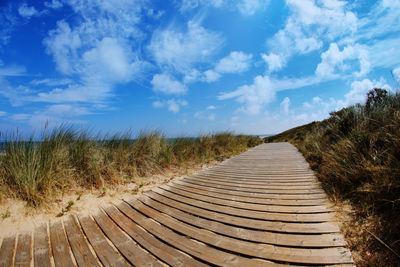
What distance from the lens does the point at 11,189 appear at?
11.6 feet

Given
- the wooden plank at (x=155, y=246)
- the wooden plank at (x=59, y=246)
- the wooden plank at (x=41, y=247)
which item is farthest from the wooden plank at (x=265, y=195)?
the wooden plank at (x=41, y=247)

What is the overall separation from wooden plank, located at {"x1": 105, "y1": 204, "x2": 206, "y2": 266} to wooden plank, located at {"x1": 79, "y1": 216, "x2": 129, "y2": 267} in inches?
10.0

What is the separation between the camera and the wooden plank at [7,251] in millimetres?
2221

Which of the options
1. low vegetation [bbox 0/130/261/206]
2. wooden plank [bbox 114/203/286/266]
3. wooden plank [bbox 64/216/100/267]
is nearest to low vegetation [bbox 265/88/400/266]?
wooden plank [bbox 114/203/286/266]

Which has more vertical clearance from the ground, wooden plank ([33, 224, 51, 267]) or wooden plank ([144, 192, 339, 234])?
wooden plank ([144, 192, 339, 234])

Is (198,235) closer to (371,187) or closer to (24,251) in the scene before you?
(24,251)

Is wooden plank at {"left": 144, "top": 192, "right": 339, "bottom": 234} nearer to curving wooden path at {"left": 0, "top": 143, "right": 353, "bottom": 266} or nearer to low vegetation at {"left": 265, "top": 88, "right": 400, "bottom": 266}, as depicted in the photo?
curving wooden path at {"left": 0, "top": 143, "right": 353, "bottom": 266}

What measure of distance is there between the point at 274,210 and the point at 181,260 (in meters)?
1.52

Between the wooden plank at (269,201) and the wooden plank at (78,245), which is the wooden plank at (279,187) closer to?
the wooden plank at (269,201)

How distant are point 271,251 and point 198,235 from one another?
0.78 meters

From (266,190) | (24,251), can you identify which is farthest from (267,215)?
(24,251)

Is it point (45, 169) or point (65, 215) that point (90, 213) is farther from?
point (45, 169)

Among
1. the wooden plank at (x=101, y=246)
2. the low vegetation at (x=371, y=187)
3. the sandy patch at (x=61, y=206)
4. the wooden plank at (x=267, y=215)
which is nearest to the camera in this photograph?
the low vegetation at (x=371, y=187)

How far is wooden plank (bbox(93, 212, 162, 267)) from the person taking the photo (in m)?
2.14
